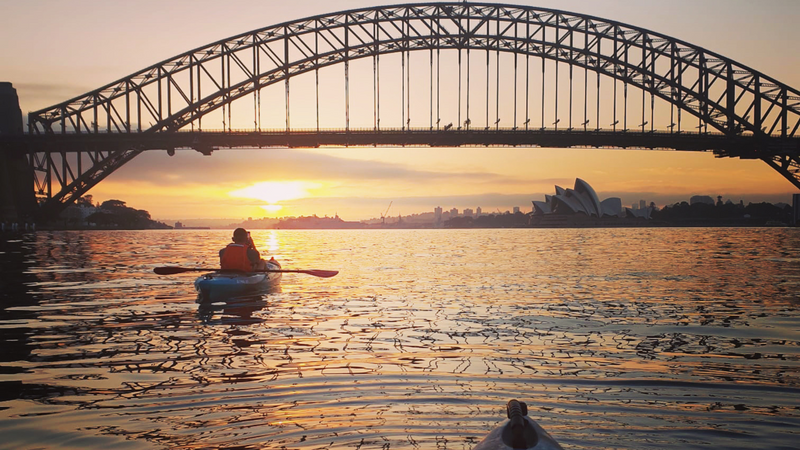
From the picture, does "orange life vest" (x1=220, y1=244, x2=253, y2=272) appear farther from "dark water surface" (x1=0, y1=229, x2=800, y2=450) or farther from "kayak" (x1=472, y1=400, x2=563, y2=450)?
"kayak" (x1=472, y1=400, x2=563, y2=450)

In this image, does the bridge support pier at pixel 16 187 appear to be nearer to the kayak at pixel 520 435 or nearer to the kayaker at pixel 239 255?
the kayaker at pixel 239 255

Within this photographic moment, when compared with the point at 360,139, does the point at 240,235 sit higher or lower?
lower

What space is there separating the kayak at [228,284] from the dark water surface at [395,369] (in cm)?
46

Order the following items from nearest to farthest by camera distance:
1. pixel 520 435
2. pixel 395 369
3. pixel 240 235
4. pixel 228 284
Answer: pixel 520 435 → pixel 395 369 → pixel 228 284 → pixel 240 235

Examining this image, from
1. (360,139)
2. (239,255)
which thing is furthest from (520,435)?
(360,139)

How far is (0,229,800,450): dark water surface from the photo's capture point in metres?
5.84

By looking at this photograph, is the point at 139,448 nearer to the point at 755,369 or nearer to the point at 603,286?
the point at 755,369

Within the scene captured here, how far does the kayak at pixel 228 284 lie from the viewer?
15.9 metres

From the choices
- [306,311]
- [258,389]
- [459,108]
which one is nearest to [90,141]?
[459,108]

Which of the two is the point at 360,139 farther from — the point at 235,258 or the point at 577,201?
the point at 577,201

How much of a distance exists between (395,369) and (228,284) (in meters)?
8.95

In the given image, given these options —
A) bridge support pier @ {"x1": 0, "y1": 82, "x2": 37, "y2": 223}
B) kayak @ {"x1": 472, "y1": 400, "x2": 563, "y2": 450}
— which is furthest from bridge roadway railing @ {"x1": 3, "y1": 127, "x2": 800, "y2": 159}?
kayak @ {"x1": 472, "y1": 400, "x2": 563, "y2": 450}

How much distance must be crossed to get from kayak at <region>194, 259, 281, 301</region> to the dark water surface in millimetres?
462

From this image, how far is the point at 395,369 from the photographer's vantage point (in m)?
8.29
